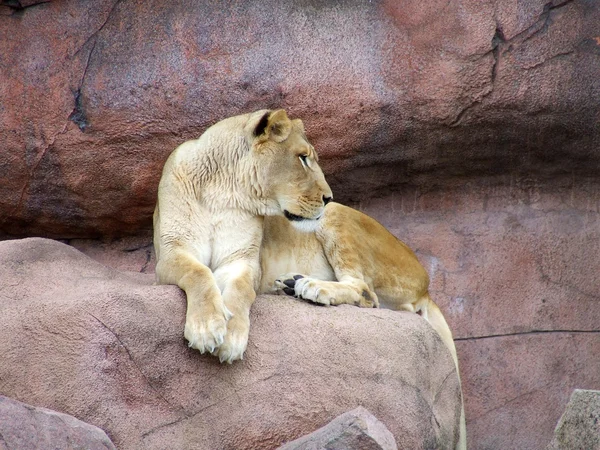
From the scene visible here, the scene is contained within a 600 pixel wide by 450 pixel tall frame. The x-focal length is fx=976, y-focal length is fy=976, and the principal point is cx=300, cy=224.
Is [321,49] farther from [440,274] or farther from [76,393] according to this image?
[76,393]

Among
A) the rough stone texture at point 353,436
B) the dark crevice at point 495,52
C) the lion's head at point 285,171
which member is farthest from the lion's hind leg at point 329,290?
the dark crevice at point 495,52

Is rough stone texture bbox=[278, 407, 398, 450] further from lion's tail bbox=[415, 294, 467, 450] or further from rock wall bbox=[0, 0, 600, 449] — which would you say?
rock wall bbox=[0, 0, 600, 449]

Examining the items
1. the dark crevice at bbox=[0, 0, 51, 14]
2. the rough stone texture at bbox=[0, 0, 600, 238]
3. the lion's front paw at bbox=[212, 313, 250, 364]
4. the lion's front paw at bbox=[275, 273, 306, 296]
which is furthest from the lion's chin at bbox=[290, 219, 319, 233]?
the dark crevice at bbox=[0, 0, 51, 14]

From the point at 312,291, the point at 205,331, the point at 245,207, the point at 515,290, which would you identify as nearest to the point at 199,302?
the point at 205,331

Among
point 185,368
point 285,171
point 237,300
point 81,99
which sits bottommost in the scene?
point 185,368

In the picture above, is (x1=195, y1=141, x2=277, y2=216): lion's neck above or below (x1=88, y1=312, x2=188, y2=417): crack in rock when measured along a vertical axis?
above

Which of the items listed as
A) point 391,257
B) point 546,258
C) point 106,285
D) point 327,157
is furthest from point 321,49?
point 106,285

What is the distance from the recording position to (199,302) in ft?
10.2

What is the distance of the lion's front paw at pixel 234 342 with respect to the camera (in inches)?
120

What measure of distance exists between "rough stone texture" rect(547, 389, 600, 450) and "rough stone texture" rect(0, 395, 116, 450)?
49.7 inches

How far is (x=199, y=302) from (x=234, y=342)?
0.57 feet

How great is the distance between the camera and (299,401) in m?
3.13

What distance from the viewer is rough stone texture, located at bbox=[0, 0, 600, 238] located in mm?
4504

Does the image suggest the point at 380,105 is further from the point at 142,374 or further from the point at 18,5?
the point at 142,374
